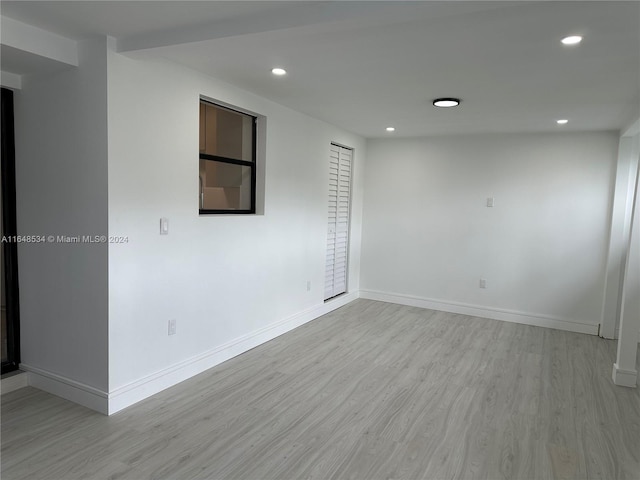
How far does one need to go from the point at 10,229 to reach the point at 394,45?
296 cm

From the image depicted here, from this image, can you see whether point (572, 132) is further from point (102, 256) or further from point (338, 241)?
point (102, 256)

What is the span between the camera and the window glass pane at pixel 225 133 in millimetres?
3574

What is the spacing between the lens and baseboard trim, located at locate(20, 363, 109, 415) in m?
2.79

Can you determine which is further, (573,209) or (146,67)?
(573,209)

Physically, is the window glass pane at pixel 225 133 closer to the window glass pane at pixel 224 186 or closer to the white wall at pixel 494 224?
the window glass pane at pixel 224 186

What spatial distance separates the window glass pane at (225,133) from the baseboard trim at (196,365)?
1.68 meters

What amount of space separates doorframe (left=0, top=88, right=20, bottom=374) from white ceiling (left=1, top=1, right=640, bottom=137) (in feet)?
3.04

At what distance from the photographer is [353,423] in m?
2.78

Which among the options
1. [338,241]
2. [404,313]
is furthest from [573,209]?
[338,241]

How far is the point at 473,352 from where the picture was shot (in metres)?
4.20

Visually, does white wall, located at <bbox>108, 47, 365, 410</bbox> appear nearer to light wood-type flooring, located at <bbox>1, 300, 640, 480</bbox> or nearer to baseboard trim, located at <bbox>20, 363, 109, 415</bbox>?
baseboard trim, located at <bbox>20, 363, 109, 415</bbox>

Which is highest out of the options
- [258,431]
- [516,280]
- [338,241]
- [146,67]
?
[146,67]

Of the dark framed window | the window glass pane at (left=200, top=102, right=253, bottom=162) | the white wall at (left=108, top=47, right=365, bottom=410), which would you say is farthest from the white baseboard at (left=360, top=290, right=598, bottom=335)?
the window glass pane at (left=200, top=102, right=253, bottom=162)

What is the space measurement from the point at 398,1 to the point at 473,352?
338 cm
